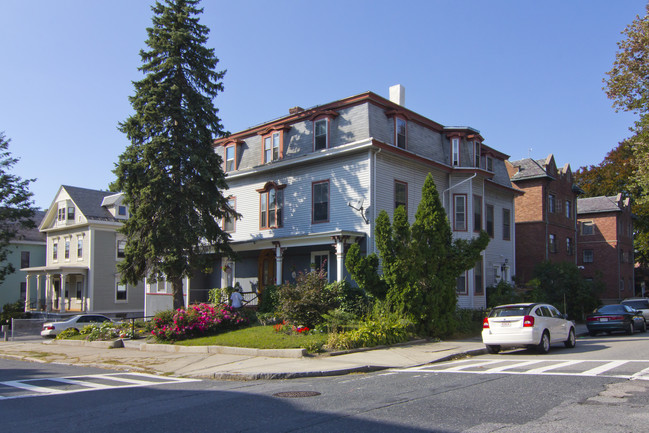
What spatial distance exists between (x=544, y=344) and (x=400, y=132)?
12575 mm

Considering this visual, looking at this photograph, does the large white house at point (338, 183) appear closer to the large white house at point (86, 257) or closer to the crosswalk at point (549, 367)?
the crosswalk at point (549, 367)

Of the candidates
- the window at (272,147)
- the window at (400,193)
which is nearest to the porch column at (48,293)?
the window at (272,147)

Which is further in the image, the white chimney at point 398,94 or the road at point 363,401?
the white chimney at point 398,94

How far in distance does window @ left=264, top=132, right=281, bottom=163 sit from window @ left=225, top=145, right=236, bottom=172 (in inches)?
104

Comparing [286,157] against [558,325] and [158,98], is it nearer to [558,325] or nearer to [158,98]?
[158,98]

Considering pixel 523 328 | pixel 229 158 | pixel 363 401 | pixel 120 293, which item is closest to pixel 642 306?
pixel 523 328

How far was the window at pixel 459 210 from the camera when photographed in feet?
87.3

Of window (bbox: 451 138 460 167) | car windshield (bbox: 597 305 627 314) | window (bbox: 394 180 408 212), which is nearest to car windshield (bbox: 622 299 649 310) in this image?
car windshield (bbox: 597 305 627 314)

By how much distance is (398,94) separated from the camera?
2792cm

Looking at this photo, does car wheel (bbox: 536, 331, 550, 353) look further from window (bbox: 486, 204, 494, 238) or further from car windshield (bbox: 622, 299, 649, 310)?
window (bbox: 486, 204, 494, 238)

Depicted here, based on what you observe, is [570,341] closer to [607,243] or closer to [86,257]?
[607,243]

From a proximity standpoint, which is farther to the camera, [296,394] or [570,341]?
[570,341]

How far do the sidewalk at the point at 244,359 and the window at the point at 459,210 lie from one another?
8260 millimetres

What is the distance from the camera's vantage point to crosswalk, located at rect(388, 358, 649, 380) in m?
10.9
